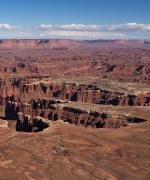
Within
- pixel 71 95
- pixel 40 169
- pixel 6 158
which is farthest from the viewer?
pixel 71 95

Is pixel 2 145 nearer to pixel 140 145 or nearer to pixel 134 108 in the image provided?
pixel 140 145

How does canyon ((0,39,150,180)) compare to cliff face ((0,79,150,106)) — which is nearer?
canyon ((0,39,150,180))

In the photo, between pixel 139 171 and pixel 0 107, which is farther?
pixel 0 107

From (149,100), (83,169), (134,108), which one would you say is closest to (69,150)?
(83,169)

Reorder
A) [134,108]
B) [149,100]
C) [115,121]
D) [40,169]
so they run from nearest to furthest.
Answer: [40,169]
[115,121]
[134,108]
[149,100]

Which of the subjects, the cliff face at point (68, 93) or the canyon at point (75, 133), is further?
the cliff face at point (68, 93)

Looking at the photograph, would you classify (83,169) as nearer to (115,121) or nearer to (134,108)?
(115,121)

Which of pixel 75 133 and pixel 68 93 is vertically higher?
pixel 75 133

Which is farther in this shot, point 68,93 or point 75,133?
point 68,93

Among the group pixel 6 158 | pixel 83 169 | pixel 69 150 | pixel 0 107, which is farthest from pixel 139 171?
pixel 0 107
